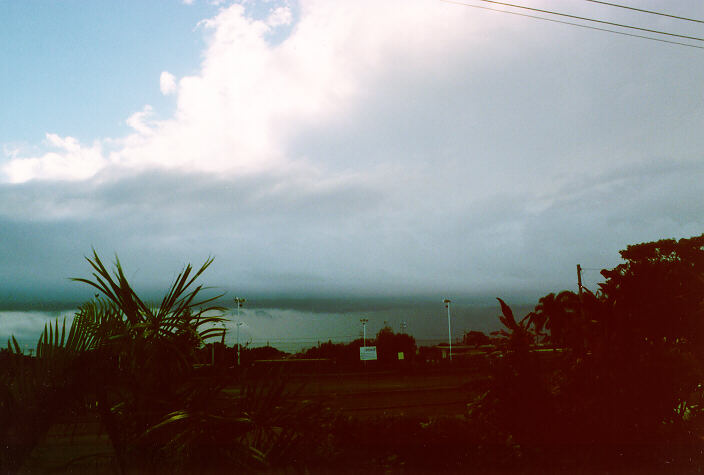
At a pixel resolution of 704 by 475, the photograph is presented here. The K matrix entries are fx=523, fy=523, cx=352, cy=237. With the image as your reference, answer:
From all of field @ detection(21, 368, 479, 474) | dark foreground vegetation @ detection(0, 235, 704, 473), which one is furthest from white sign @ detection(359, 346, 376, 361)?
dark foreground vegetation @ detection(0, 235, 704, 473)

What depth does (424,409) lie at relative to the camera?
20.6 metres

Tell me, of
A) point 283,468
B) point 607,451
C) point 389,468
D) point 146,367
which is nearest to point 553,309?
point 607,451

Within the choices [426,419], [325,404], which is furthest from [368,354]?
[325,404]

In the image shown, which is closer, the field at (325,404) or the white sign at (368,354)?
the field at (325,404)

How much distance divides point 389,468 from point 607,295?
544 centimetres

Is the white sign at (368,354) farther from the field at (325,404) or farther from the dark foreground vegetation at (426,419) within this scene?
the dark foreground vegetation at (426,419)

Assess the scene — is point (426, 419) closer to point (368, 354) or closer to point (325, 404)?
point (325, 404)

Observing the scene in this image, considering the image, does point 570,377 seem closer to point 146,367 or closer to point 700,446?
point 700,446

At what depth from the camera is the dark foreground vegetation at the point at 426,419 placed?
349cm

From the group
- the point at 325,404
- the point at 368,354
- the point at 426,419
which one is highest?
the point at 325,404

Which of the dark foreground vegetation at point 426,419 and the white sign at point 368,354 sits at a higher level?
the dark foreground vegetation at point 426,419

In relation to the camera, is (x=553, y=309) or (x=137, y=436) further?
(x=553, y=309)

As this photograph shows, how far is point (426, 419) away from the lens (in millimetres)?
7441

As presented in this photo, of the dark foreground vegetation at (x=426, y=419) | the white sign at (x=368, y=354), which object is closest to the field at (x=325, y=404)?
the dark foreground vegetation at (x=426, y=419)
